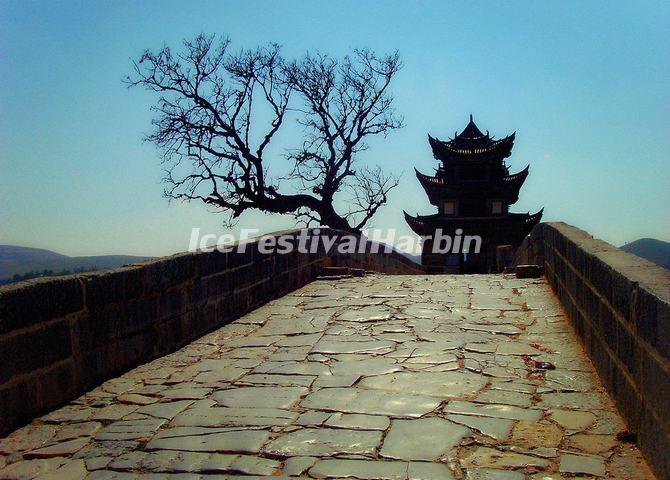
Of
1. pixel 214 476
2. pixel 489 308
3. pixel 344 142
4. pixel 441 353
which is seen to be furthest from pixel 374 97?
pixel 214 476

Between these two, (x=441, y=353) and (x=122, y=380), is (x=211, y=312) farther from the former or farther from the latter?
(x=441, y=353)

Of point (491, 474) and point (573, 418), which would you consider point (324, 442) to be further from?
point (573, 418)

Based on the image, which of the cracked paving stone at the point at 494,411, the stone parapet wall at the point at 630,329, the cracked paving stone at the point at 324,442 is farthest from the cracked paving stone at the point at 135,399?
the stone parapet wall at the point at 630,329

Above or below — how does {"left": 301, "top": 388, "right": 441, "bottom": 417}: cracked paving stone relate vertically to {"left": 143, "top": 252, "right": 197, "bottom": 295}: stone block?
below

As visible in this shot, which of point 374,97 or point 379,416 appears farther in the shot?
point 374,97

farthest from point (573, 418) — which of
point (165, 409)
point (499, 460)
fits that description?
point (165, 409)

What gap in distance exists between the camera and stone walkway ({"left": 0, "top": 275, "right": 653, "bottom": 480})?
9.13 ft

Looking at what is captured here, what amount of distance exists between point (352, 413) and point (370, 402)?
198 millimetres

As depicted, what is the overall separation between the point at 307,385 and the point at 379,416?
769 mm

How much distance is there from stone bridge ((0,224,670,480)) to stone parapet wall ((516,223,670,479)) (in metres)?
0.01

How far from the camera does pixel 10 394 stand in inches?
132

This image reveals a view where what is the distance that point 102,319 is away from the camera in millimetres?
4207

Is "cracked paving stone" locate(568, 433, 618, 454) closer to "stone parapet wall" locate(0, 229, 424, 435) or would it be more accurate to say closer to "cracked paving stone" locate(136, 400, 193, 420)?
"cracked paving stone" locate(136, 400, 193, 420)

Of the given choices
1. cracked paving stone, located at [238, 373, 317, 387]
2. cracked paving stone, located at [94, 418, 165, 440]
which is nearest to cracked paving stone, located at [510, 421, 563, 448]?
cracked paving stone, located at [238, 373, 317, 387]
